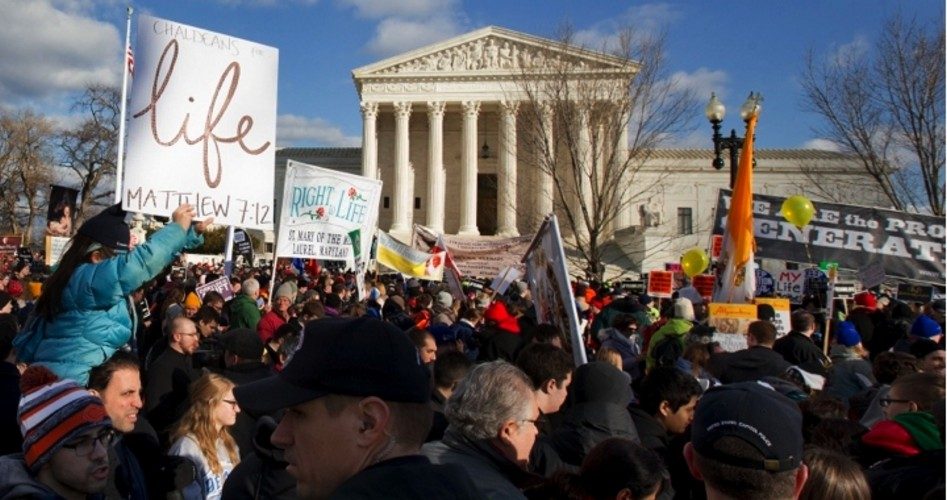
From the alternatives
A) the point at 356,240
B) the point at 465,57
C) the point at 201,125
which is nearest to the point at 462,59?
the point at 465,57

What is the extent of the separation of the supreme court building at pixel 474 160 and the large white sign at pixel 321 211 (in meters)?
36.1

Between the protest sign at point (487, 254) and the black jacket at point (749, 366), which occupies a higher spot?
the protest sign at point (487, 254)

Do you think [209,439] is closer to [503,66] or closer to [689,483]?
[689,483]

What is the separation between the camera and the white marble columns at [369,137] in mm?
52750

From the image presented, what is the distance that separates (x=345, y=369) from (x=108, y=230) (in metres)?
2.75

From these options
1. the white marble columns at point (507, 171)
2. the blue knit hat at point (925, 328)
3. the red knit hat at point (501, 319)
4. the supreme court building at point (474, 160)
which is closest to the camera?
the blue knit hat at point (925, 328)

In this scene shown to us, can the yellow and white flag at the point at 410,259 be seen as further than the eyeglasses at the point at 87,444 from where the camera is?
Yes

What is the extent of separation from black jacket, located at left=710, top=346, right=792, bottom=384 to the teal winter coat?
394 centimetres

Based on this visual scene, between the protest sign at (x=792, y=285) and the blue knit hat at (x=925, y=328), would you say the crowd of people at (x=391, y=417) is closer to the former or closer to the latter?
the blue knit hat at (x=925, y=328)

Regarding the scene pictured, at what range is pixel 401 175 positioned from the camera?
53344mm

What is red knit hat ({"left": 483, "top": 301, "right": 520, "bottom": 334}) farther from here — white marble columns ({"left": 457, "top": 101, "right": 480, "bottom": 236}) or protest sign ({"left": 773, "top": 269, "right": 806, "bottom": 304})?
white marble columns ({"left": 457, "top": 101, "right": 480, "bottom": 236})

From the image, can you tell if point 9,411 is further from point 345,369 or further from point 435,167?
point 435,167

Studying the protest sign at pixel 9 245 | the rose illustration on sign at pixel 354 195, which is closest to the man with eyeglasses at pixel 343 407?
the rose illustration on sign at pixel 354 195

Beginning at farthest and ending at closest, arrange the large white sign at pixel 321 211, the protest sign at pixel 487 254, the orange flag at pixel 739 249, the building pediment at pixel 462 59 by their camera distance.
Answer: the building pediment at pixel 462 59 < the protest sign at pixel 487 254 < the orange flag at pixel 739 249 < the large white sign at pixel 321 211
